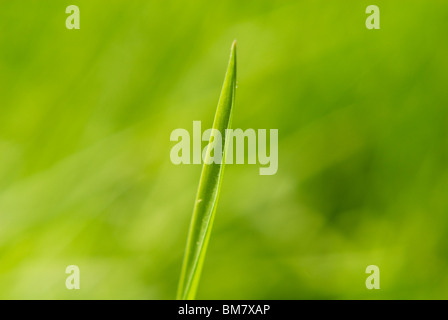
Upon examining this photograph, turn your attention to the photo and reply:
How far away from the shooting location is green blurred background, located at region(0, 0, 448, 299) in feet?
3.09

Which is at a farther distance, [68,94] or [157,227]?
[68,94]

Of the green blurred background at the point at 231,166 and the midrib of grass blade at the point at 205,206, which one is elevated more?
the green blurred background at the point at 231,166

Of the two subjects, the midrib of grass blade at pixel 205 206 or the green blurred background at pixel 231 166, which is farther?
the green blurred background at pixel 231 166

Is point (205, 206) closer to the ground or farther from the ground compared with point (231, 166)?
closer to the ground

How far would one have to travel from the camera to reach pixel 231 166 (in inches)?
41.8

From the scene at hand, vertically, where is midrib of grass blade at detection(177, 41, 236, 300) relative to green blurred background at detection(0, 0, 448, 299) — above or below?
below

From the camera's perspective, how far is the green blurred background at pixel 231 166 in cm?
94

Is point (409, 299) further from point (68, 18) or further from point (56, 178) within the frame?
point (68, 18)

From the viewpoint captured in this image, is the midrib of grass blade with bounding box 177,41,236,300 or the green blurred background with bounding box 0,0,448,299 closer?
the midrib of grass blade with bounding box 177,41,236,300

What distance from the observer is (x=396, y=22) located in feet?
3.68

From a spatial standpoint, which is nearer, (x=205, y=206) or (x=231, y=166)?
(x=205, y=206)

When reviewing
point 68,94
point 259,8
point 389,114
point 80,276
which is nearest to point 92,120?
point 68,94

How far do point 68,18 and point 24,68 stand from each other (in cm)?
14

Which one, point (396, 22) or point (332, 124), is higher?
point (396, 22)
